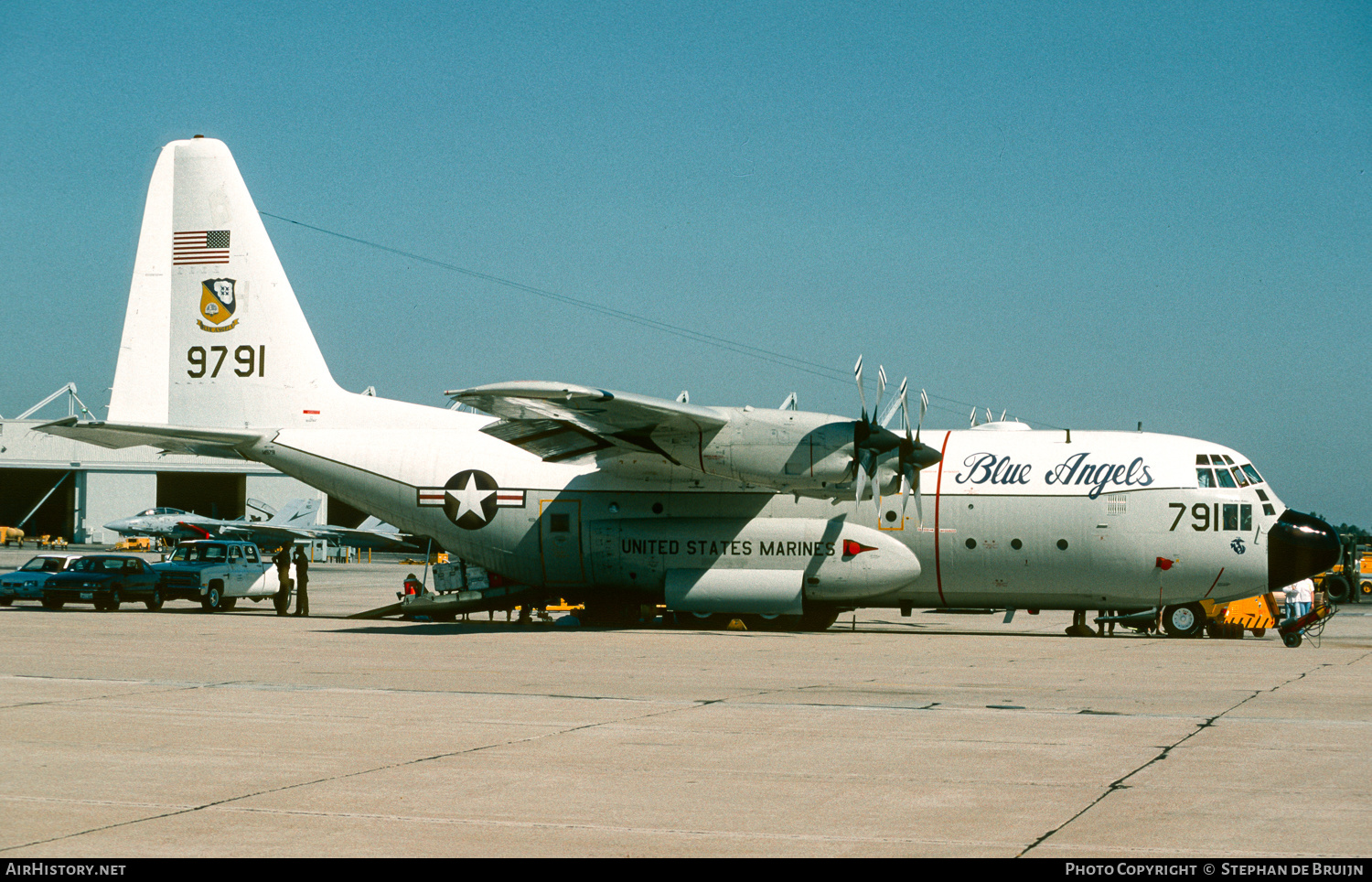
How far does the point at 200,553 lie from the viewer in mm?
32188

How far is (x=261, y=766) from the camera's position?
8.67 metres

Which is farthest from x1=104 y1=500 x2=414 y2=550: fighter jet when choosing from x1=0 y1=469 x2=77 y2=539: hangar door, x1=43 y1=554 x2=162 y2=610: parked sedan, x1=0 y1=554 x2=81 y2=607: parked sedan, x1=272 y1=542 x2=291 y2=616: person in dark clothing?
x1=0 y1=469 x2=77 y2=539: hangar door

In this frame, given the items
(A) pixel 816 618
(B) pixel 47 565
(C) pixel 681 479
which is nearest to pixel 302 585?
(B) pixel 47 565

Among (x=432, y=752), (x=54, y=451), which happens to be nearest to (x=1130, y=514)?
(x=432, y=752)

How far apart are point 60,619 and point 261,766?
61.2ft

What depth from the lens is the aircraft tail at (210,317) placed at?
25.8 m

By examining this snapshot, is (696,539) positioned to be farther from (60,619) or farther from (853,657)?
(60,619)

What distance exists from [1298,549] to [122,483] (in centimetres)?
7836

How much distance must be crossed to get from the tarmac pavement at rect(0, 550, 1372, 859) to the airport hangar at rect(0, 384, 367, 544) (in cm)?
6073

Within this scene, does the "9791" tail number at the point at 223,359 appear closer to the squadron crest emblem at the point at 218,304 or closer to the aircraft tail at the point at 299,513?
the squadron crest emblem at the point at 218,304

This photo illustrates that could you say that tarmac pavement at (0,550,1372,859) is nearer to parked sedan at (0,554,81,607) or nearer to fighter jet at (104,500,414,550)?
parked sedan at (0,554,81,607)

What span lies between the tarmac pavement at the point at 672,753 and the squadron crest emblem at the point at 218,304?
9.13 metres

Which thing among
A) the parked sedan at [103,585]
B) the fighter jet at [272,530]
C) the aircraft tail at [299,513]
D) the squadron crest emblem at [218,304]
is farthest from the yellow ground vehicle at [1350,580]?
the aircraft tail at [299,513]
